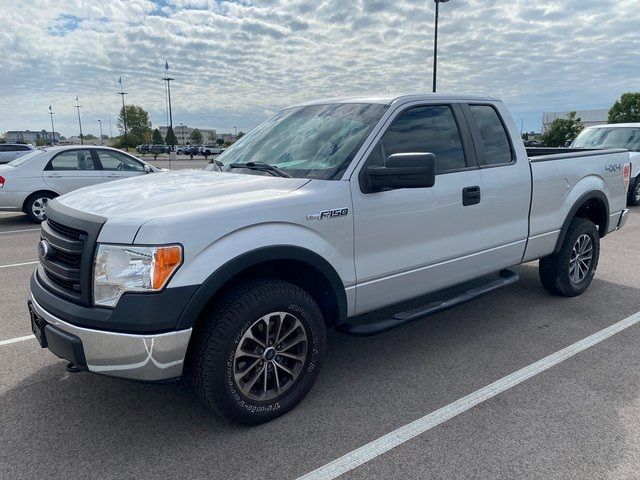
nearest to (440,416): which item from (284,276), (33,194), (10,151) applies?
(284,276)

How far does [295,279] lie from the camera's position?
3312 mm

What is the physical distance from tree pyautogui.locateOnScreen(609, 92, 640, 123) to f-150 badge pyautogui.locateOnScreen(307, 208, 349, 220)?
50.2 metres

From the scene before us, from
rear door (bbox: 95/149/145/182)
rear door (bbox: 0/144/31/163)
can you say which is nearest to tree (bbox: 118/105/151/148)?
rear door (bbox: 0/144/31/163)

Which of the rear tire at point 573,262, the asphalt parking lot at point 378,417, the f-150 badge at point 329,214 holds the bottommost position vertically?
the asphalt parking lot at point 378,417

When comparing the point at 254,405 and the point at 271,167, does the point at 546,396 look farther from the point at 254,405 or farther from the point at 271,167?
the point at 271,167

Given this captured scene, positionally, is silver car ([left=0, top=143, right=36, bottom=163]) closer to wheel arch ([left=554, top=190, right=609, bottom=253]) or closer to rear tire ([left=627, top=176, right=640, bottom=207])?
rear tire ([left=627, top=176, right=640, bottom=207])

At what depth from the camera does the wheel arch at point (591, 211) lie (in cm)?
505

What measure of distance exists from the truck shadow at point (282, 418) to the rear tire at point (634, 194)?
30.8ft

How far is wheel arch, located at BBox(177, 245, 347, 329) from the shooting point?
2643mm

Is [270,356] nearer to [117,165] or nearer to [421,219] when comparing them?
[421,219]

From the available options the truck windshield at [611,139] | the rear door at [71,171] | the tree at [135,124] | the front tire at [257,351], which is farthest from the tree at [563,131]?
the tree at [135,124]

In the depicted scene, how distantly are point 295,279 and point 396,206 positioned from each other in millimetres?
852

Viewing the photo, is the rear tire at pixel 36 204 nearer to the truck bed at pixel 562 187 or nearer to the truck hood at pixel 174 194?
the truck hood at pixel 174 194

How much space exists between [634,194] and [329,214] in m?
12.0
